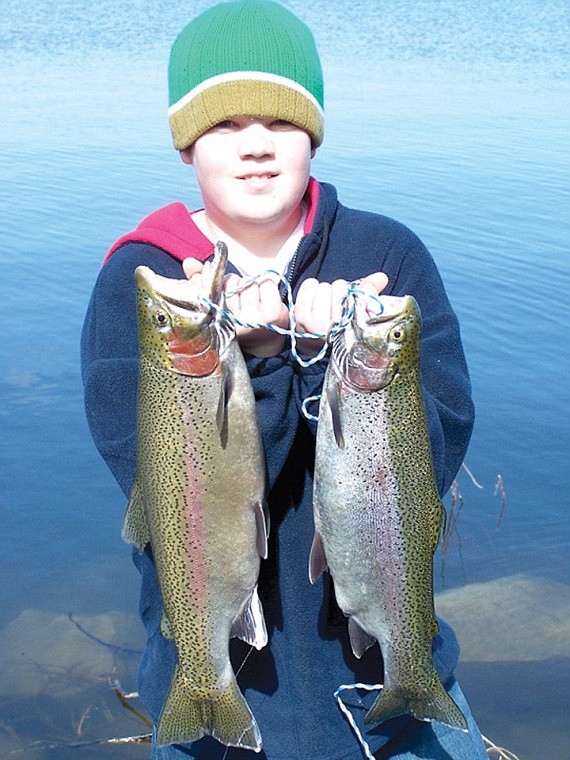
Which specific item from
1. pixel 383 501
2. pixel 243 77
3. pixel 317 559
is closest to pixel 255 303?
pixel 383 501

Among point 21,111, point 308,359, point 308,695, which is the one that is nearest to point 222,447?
point 308,359

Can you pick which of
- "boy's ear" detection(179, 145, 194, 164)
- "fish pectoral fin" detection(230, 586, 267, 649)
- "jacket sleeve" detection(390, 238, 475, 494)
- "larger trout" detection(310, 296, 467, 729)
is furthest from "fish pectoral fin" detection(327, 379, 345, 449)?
"boy's ear" detection(179, 145, 194, 164)

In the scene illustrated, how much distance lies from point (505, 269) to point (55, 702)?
26.4 feet

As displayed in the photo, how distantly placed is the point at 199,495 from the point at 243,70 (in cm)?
142

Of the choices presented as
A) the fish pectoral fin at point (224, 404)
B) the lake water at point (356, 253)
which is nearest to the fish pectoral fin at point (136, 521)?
the fish pectoral fin at point (224, 404)

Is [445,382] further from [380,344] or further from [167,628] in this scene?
[167,628]

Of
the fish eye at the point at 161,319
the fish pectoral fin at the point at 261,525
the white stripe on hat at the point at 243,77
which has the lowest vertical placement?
the fish pectoral fin at the point at 261,525

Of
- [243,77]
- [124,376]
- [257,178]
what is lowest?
[124,376]

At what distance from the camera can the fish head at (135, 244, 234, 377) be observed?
2533mm

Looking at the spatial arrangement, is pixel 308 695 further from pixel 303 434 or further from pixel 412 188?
pixel 412 188

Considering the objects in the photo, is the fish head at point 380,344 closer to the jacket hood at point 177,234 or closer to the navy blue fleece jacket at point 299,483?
the navy blue fleece jacket at point 299,483

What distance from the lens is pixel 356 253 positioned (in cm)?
337

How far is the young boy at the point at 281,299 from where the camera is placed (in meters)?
3.03

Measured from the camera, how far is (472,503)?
7766 millimetres
